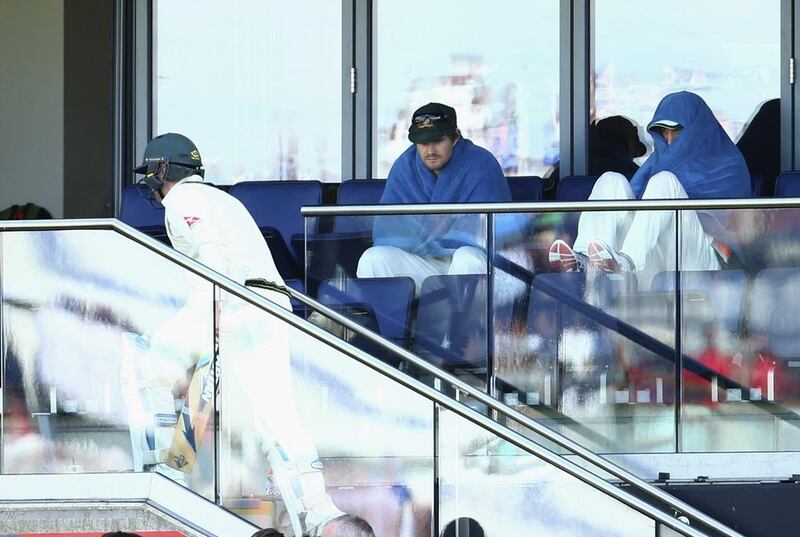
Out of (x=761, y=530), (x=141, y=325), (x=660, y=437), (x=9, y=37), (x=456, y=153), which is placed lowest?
(x=761, y=530)

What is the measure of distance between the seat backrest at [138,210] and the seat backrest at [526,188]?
194 centimetres

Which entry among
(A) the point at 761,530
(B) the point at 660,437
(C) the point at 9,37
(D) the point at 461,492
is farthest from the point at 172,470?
(C) the point at 9,37

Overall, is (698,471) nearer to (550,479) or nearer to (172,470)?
(550,479)

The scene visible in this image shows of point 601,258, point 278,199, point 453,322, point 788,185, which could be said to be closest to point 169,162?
point 453,322

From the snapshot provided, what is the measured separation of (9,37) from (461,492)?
552 centimetres

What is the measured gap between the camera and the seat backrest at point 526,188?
8555mm

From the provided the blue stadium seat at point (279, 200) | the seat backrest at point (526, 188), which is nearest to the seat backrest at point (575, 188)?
the seat backrest at point (526, 188)

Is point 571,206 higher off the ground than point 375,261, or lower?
higher

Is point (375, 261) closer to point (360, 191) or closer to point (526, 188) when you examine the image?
point (360, 191)

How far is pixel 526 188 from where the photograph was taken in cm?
860

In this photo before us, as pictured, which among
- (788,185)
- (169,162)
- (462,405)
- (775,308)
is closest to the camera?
(462,405)

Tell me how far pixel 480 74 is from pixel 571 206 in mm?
3446

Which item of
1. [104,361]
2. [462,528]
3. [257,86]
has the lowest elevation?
[462,528]

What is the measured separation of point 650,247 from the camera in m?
6.13
